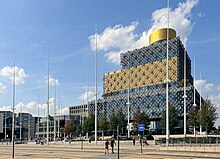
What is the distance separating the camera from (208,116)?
73.6m

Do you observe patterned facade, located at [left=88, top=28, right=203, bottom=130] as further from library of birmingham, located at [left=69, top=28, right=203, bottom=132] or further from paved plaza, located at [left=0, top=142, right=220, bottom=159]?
paved plaza, located at [left=0, top=142, right=220, bottom=159]

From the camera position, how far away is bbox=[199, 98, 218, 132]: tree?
2884 inches

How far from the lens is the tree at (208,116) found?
73.2 metres

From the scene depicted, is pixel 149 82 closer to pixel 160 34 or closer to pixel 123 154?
pixel 160 34

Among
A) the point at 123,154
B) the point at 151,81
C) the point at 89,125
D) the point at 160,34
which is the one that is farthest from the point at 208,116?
the point at 160,34

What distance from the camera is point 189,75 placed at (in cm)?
14525

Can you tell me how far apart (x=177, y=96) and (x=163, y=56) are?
19.7 m

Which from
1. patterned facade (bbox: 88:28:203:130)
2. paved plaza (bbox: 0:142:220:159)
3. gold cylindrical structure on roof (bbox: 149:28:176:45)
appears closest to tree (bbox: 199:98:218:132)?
paved plaza (bbox: 0:142:220:159)

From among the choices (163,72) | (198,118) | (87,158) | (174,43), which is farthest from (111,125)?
(87,158)

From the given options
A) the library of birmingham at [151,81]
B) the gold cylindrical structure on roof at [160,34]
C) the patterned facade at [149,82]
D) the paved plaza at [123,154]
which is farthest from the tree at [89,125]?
the gold cylindrical structure on roof at [160,34]

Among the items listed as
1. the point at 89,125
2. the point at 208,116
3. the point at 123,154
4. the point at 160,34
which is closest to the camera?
the point at 123,154

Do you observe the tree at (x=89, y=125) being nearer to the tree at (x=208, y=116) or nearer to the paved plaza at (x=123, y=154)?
the tree at (x=208, y=116)

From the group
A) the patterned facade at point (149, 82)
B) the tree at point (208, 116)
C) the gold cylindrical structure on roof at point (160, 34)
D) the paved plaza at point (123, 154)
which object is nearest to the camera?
the paved plaza at point (123, 154)

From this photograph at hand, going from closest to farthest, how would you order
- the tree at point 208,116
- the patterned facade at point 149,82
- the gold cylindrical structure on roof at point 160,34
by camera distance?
the tree at point 208,116, the patterned facade at point 149,82, the gold cylindrical structure on roof at point 160,34
